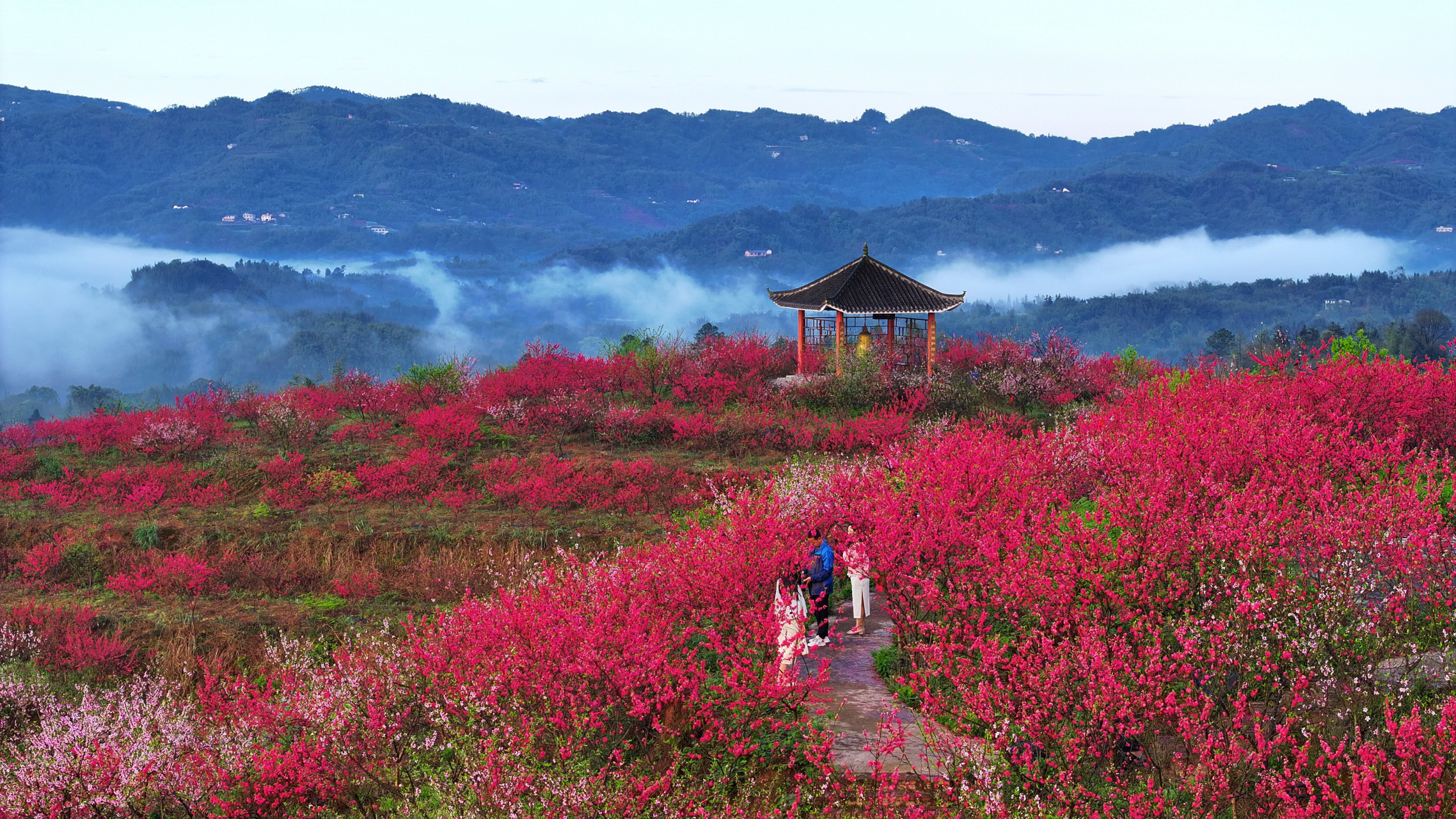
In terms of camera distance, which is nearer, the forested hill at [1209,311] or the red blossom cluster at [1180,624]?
the red blossom cluster at [1180,624]

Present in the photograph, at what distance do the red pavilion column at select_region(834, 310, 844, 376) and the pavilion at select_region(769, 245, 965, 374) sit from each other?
0.07ft

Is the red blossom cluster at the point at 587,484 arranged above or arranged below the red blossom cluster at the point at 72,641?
above

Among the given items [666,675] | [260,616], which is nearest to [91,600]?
[260,616]

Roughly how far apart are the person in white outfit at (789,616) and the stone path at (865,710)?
0.36 metres

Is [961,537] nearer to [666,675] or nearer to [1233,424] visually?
[666,675]

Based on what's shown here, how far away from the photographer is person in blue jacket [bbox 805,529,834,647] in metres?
9.43

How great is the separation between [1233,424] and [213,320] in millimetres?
187044

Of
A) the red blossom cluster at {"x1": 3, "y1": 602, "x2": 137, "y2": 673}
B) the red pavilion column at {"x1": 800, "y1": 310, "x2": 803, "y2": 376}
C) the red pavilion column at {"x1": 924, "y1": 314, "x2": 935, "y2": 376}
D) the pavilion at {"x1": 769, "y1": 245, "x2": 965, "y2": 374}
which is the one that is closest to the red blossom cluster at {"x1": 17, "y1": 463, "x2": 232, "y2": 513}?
the red blossom cluster at {"x1": 3, "y1": 602, "x2": 137, "y2": 673}

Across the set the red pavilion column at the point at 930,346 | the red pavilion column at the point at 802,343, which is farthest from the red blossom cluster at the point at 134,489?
the red pavilion column at the point at 930,346

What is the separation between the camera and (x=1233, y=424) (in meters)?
11.1

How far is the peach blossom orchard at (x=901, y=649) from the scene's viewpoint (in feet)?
22.0

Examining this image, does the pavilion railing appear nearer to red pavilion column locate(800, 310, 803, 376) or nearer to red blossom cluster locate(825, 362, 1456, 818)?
red pavilion column locate(800, 310, 803, 376)

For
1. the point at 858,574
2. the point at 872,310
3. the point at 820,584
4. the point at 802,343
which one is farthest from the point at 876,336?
the point at 820,584

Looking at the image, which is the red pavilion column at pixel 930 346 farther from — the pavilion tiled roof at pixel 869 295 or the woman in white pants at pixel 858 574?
the woman in white pants at pixel 858 574
